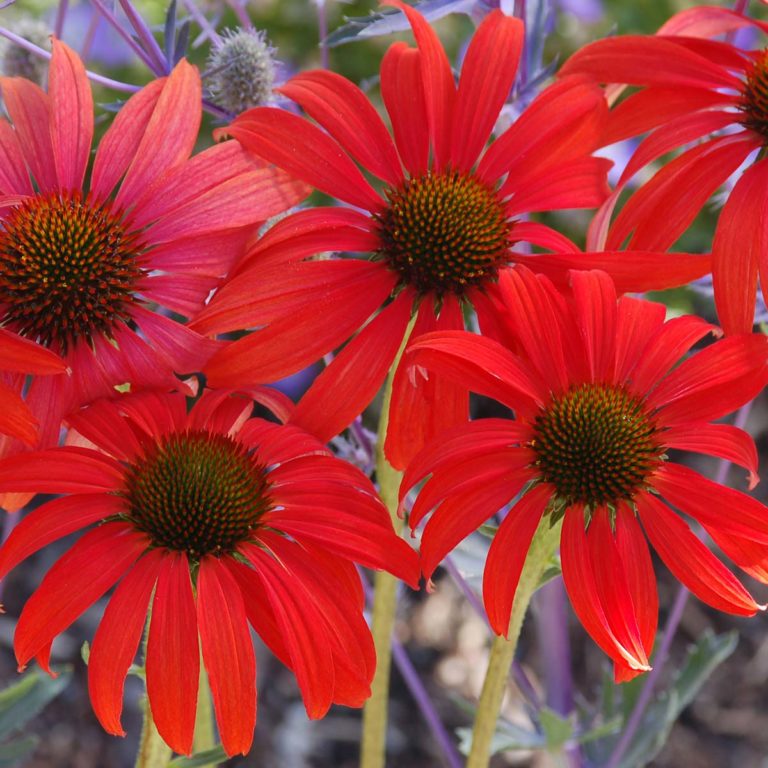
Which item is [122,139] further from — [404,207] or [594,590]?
[594,590]

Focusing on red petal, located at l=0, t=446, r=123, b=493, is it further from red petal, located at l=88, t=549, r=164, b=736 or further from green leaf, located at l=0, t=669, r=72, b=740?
green leaf, located at l=0, t=669, r=72, b=740

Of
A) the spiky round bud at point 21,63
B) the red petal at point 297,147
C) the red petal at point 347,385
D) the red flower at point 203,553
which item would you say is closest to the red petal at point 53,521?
the red flower at point 203,553

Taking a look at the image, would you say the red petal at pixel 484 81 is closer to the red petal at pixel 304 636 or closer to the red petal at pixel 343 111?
the red petal at pixel 343 111

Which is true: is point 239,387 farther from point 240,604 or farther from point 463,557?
point 463,557

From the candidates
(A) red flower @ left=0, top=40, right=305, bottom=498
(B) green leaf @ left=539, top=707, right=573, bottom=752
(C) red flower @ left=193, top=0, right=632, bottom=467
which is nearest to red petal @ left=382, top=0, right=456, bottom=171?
(C) red flower @ left=193, top=0, right=632, bottom=467

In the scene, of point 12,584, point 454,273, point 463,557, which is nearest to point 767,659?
point 463,557

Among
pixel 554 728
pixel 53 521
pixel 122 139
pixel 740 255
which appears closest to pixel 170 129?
pixel 122 139

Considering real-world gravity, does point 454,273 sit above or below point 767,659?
above
